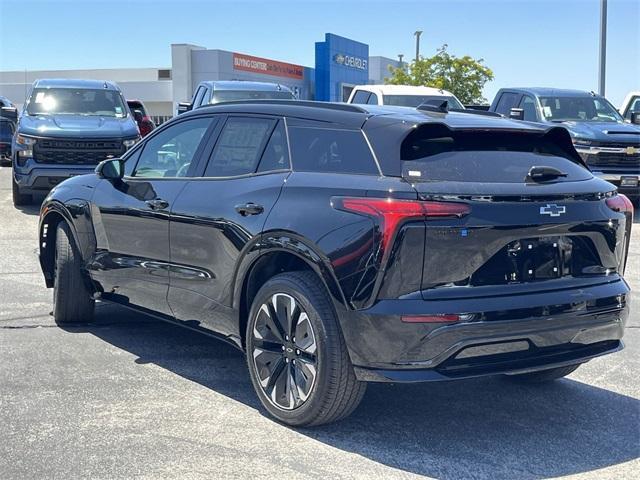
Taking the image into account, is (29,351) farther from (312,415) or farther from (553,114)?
(553,114)

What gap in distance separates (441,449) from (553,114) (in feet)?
38.0

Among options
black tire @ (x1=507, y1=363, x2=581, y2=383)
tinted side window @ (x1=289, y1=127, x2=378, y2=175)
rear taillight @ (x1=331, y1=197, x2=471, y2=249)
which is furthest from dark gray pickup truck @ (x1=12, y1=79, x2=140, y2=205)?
rear taillight @ (x1=331, y1=197, x2=471, y2=249)

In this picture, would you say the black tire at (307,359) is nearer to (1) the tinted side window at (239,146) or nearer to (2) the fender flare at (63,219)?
(1) the tinted side window at (239,146)

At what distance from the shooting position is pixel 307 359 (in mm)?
4348

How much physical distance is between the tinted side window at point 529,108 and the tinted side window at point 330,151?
1082cm

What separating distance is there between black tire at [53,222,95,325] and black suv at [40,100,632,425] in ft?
4.41

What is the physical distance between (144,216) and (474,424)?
255 cm

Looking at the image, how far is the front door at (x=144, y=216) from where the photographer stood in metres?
5.51

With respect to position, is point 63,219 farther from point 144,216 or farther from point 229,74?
point 229,74

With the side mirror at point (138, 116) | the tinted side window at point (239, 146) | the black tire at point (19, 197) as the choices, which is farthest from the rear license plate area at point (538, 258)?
the side mirror at point (138, 116)

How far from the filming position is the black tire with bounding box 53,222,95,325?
6422 millimetres

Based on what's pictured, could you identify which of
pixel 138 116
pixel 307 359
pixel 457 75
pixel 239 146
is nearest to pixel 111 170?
pixel 239 146

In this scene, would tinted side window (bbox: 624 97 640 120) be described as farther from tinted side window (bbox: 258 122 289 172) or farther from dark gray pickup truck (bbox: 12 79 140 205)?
tinted side window (bbox: 258 122 289 172)

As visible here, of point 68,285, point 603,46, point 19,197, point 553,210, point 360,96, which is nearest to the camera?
point 553,210
